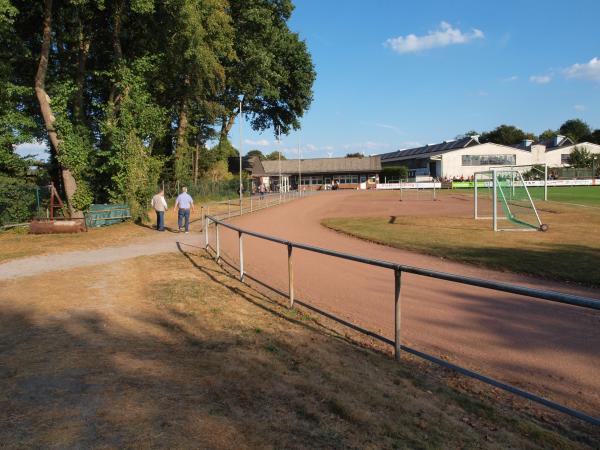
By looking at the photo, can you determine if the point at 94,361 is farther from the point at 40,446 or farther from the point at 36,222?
the point at 36,222

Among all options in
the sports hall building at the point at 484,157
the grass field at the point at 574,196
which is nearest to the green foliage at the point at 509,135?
the sports hall building at the point at 484,157

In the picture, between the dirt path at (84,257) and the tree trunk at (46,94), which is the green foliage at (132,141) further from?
the dirt path at (84,257)

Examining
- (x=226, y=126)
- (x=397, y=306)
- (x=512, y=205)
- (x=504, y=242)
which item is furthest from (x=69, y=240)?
(x=226, y=126)

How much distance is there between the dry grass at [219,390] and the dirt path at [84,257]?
4.41 m

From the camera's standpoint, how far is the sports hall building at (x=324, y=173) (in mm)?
82938

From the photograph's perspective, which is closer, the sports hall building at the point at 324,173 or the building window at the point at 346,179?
the sports hall building at the point at 324,173

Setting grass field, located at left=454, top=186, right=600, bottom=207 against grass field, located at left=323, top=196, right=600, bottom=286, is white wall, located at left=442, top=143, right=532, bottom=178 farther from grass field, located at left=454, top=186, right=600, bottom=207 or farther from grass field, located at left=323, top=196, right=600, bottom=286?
grass field, located at left=323, top=196, right=600, bottom=286

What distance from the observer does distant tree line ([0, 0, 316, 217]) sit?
2252cm

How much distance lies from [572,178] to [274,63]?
5262 cm

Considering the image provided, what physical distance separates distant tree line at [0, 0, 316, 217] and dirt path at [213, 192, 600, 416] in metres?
15.2

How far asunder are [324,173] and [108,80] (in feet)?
196

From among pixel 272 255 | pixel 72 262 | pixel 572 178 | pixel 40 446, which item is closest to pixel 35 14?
pixel 72 262

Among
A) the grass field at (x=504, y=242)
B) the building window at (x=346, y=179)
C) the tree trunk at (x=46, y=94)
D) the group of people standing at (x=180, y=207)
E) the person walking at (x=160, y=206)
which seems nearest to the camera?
the grass field at (x=504, y=242)

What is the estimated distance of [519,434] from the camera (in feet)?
11.2
